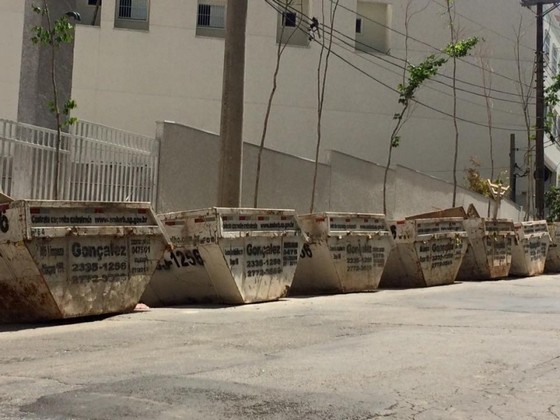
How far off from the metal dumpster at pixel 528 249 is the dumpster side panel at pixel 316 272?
7968 millimetres

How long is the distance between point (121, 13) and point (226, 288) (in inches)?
927

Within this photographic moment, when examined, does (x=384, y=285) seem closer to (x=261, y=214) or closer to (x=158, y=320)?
(x=261, y=214)

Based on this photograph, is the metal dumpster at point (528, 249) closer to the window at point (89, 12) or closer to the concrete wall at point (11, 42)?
the concrete wall at point (11, 42)

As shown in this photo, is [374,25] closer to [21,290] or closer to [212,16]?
[212,16]

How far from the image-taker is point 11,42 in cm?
2973

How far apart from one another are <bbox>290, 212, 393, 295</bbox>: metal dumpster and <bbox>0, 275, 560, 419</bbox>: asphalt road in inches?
99.3

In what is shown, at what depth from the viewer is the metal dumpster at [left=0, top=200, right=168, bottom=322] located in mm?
8844

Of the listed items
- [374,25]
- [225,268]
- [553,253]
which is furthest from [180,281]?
[374,25]

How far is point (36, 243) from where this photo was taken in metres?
8.82

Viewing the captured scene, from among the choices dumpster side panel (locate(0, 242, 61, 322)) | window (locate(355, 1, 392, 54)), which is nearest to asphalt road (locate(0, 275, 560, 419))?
dumpster side panel (locate(0, 242, 61, 322))

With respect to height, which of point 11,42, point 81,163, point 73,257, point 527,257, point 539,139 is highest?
point 11,42

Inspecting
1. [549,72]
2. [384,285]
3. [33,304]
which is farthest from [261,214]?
[549,72]

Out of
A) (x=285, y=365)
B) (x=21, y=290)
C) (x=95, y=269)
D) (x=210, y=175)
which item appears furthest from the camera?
(x=210, y=175)

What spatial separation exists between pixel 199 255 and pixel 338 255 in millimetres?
3173
